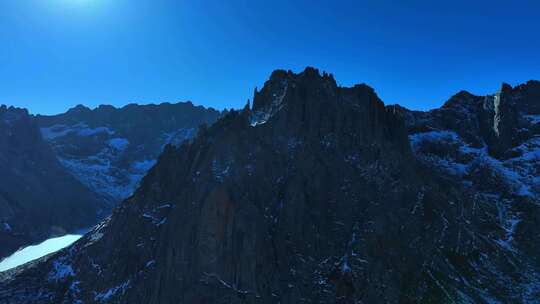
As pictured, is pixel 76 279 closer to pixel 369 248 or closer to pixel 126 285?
pixel 126 285

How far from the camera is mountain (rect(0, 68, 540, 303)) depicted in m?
98.9

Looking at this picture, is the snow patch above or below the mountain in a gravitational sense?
below

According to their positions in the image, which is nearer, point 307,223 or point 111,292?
Result: point 307,223

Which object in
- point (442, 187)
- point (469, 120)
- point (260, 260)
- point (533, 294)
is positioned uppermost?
point (469, 120)

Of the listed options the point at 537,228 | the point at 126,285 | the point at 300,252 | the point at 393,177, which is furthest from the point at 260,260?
the point at 537,228

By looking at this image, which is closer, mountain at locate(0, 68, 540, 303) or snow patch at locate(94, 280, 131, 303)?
mountain at locate(0, 68, 540, 303)

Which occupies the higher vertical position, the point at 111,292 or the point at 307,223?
the point at 307,223

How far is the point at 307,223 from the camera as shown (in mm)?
106125

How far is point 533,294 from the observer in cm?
10438

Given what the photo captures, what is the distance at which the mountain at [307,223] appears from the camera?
98.9m

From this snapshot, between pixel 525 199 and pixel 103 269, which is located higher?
pixel 525 199

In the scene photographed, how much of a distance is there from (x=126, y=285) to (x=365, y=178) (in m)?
47.9

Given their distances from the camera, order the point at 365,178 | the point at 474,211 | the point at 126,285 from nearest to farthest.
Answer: the point at 126,285
the point at 365,178
the point at 474,211

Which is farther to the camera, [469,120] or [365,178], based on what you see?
[469,120]
